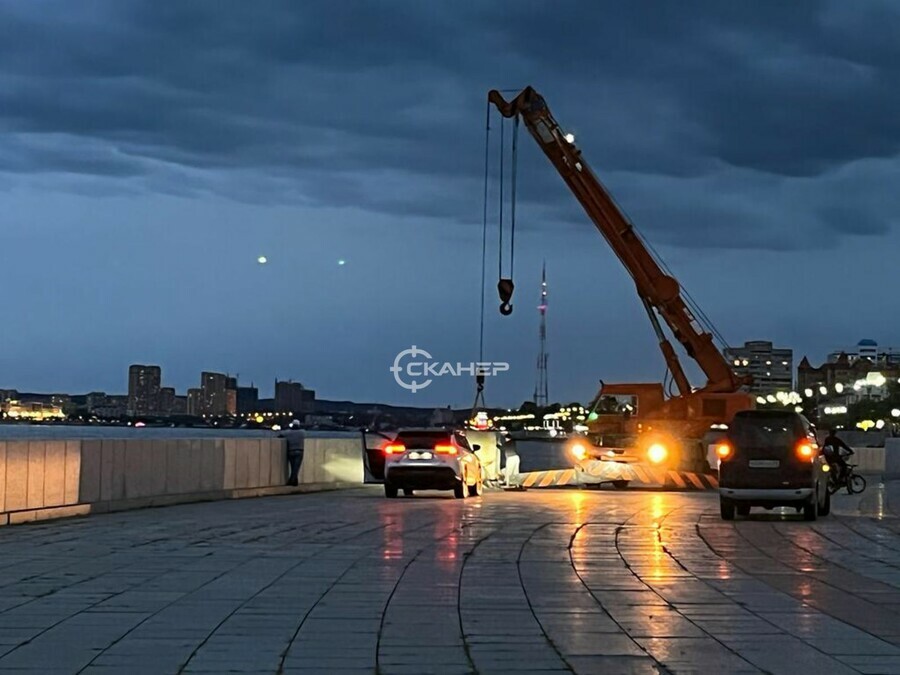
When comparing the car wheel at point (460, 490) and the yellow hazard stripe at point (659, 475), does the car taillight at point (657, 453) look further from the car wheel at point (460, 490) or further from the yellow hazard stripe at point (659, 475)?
the car wheel at point (460, 490)

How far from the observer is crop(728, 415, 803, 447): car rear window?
76.5 feet

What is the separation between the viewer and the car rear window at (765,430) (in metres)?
23.3

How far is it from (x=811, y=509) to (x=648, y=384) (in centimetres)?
2016

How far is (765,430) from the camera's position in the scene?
23422mm

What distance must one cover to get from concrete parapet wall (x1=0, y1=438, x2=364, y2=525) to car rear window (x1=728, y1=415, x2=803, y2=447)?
1031 cm

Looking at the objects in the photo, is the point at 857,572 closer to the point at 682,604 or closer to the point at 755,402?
the point at 682,604

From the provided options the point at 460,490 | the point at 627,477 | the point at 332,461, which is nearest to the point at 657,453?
the point at 627,477

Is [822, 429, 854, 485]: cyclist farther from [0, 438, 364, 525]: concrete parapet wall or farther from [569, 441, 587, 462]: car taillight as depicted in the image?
[0, 438, 364, 525]: concrete parapet wall

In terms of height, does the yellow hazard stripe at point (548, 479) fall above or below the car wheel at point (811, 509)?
below

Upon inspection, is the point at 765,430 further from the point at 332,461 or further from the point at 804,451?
the point at 332,461

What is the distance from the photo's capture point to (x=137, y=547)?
17.0m

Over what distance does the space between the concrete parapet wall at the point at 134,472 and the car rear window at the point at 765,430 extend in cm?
1031

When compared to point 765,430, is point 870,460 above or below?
below

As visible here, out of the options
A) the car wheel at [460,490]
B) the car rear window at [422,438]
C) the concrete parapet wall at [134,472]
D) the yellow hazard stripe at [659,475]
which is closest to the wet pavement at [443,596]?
the concrete parapet wall at [134,472]
